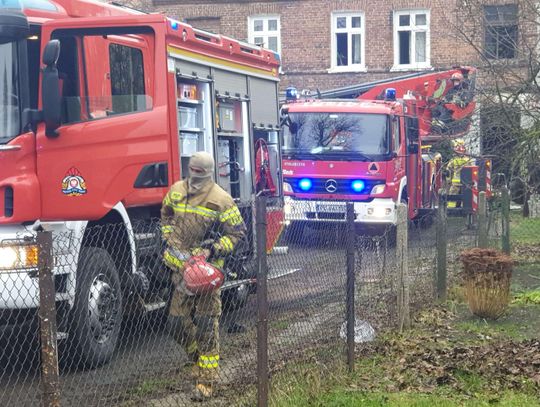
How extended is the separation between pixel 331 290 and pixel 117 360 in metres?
1.90

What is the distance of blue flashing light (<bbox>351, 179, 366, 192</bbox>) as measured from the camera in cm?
1748

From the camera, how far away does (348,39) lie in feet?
102

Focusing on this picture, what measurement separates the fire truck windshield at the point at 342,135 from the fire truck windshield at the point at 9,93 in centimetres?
985

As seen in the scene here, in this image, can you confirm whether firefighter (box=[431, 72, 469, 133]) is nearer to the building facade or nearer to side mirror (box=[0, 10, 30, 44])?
the building facade

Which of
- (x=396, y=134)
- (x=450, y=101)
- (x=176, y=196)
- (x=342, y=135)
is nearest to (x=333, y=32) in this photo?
(x=450, y=101)

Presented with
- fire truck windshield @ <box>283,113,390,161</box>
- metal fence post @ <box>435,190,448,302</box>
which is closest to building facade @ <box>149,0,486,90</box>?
fire truck windshield @ <box>283,113,390,161</box>

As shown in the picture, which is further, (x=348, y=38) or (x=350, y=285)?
(x=348, y=38)

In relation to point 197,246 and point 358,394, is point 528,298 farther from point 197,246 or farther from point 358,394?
point 197,246

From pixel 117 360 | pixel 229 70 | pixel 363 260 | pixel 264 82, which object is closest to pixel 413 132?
pixel 264 82

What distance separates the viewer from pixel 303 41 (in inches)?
1219

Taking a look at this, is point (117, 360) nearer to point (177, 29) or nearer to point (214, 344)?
point (214, 344)

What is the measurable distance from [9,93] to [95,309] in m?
1.93

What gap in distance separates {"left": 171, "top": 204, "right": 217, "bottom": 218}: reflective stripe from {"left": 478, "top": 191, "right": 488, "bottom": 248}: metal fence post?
6.44m

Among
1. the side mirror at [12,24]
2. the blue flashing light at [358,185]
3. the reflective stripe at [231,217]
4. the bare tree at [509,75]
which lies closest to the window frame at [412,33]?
the blue flashing light at [358,185]
